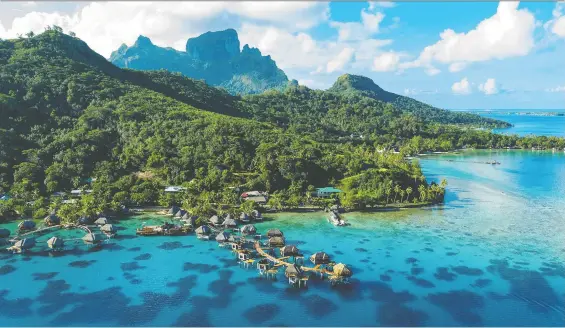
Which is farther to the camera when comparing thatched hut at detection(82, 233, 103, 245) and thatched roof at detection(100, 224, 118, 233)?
thatched roof at detection(100, 224, 118, 233)

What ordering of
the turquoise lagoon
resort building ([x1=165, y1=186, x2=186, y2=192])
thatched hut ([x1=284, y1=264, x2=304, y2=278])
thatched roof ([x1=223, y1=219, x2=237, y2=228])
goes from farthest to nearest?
resort building ([x1=165, y1=186, x2=186, y2=192]), thatched roof ([x1=223, y1=219, x2=237, y2=228]), thatched hut ([x1=284, y1=264, x2=304, y2=278]), the turquoise lagoon

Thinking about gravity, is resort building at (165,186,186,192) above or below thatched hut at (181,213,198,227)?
above

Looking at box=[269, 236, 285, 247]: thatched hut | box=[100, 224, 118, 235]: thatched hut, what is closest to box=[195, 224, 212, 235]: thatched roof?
box=[269, 236, 285, 247]: thatched hut

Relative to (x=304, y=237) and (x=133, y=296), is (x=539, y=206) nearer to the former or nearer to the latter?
(x=304, y=237)

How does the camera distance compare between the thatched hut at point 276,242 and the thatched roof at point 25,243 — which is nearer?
the thatched roof at point 25,243

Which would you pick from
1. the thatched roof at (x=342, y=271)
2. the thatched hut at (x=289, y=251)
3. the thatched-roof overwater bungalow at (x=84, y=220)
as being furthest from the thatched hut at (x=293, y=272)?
the thatched-roof overwater bungalow at (x=84, y=220)

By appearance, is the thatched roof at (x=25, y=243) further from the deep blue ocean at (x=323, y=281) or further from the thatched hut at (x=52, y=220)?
the thatched hut at (x=52, y=220)

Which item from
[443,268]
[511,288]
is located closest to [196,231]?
[443,268]

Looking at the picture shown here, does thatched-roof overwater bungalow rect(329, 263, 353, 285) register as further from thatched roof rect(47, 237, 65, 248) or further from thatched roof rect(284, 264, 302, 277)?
thatched roof rect(47, 237, 65, 248)
